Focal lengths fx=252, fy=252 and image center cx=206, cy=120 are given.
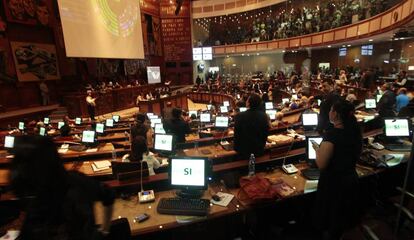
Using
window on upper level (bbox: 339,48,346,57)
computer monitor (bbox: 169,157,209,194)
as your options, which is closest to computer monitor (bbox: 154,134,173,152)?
computer monitor (bbox: 169,157,209,194)

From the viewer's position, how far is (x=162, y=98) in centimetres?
1355

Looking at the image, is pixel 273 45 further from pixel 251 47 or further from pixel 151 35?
pixel 151 35

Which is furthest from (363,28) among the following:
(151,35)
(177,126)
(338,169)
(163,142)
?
(151,35)

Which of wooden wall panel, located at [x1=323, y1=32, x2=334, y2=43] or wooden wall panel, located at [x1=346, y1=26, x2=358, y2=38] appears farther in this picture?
wooden wall panel, located at [x1=323, y1=32, x2=334, y2=43]

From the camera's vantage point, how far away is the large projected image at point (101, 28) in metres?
9.94

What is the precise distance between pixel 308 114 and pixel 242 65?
63.9 feet

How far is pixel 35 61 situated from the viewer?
428 inches

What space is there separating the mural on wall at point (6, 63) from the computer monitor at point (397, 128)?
12.4 meters

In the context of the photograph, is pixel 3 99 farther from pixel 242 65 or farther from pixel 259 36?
pixel 242 65

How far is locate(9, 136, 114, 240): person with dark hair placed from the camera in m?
1.36

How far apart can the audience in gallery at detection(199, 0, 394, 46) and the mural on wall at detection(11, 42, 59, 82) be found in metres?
14.3

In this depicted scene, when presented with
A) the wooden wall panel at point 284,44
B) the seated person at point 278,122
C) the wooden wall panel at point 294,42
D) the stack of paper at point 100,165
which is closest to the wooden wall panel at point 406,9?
the seated person at point 278,122

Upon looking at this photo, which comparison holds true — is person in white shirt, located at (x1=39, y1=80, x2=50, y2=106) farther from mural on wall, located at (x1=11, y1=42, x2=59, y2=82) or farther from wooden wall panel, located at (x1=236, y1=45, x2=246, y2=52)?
wooden wall panel, located at (x1=236, y1=45, x2=246, y2=52)

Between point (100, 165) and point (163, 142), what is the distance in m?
1.14
